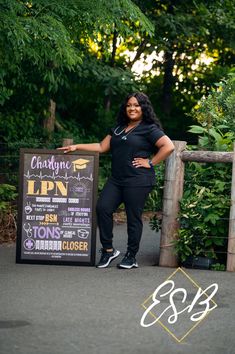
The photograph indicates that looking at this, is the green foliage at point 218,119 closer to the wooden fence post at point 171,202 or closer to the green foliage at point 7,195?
the wooden fence post at point 171,202

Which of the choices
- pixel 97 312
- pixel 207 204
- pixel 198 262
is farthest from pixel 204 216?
pixel 97 312

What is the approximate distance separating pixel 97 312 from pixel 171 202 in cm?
259

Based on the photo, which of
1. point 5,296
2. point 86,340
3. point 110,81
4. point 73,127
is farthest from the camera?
point 73,127

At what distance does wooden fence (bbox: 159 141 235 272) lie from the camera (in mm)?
9289

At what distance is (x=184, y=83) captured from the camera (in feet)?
63.7

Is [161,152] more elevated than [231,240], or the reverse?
[161,152]

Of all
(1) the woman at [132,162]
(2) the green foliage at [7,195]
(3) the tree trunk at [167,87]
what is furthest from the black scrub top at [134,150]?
(3) the tree trunk at [167,87]

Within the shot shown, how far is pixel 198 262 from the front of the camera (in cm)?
948

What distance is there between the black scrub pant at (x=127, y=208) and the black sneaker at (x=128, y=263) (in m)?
0.13

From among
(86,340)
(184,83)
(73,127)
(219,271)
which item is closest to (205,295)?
(219,271)

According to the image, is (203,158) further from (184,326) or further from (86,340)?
(86,340)

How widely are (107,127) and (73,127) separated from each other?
0.73 meters

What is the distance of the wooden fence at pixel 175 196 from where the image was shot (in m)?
9.29

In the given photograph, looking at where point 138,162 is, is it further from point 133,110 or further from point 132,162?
point 133,110
